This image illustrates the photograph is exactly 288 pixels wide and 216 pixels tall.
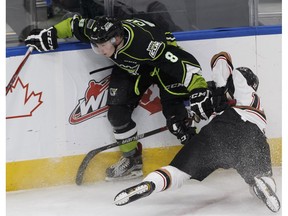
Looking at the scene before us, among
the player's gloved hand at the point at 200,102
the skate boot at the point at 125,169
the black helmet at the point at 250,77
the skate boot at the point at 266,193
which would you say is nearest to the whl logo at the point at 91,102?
the skate boot at the point at 125,169

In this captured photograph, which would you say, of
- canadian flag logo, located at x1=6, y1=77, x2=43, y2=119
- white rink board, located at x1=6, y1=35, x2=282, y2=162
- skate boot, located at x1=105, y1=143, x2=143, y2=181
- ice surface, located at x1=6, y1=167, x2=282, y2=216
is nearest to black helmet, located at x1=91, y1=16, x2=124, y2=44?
white rink board, located at x1=6, y1=35, x2=282, y2=162

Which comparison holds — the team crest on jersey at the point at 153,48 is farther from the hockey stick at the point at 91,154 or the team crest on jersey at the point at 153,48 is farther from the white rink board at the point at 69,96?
the hockey stick at the point at 91,154

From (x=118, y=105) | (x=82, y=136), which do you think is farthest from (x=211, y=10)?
(x=82, y=136)

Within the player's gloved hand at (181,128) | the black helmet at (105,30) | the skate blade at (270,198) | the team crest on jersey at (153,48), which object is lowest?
the skate blade at (270,198)

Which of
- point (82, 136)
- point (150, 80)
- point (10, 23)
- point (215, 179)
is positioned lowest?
point (215, 179)

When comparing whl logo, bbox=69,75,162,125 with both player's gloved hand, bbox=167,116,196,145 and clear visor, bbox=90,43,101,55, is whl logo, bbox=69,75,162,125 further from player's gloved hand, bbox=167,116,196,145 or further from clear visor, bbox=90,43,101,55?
player's gloved hand, bbox=167,116,196,145

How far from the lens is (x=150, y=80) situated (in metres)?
3.61

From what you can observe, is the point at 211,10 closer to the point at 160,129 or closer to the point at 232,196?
the point at 160,129

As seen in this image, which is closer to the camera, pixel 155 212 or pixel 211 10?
pixel 155 212

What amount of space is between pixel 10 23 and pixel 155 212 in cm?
128

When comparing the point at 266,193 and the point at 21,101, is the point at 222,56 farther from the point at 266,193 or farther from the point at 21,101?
the point at 21,101

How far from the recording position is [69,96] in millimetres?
3615

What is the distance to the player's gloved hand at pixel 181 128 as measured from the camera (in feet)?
11.6

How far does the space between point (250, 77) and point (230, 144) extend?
1.31 feet
